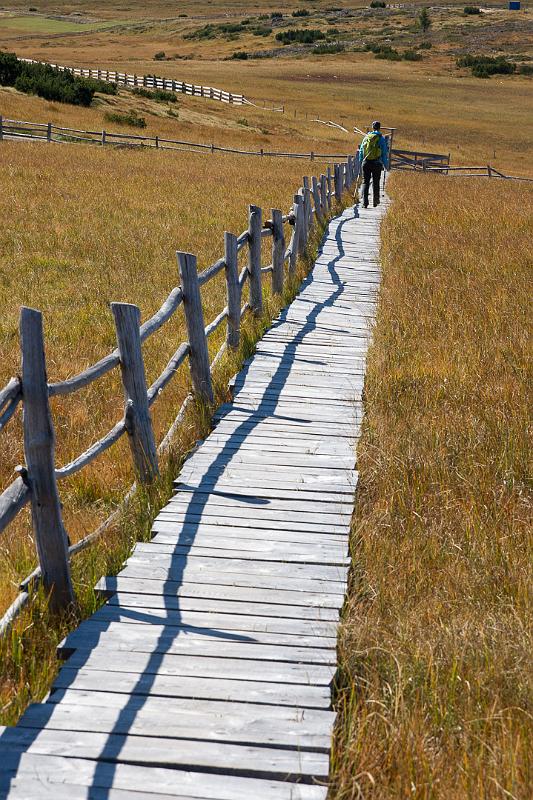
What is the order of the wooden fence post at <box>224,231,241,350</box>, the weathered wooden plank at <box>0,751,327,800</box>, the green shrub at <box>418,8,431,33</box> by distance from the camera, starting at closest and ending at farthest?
the weathered wooden plank at <box>0,751,327,800</box> → the wooden fence post at <box>224,231,241,350</box> → the green shrub at <box>418,8,431,33</box>

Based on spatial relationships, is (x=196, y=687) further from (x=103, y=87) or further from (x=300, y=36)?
(x=300, y=36)

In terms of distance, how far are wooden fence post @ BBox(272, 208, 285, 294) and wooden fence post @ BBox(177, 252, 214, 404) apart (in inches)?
200

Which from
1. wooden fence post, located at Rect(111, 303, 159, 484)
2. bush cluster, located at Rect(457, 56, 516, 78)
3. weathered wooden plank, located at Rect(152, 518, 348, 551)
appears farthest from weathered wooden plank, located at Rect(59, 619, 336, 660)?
bush cluster, located at Rect(457, 56, 516, 78)

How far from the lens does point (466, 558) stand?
4.84 metres

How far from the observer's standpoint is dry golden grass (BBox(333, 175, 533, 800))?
3320 mm

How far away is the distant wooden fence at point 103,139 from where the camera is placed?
123ft

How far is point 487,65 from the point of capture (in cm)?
10100

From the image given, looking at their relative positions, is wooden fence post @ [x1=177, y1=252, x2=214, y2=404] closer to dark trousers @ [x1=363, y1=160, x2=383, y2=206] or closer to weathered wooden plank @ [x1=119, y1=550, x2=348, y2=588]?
weathered wooden plank @ [x1=119, y1=550, x2=348, y2=588]

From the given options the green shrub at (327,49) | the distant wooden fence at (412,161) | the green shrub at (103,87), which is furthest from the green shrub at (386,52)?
the distant wooden fence at (412,161)

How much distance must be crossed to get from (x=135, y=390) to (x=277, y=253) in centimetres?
734

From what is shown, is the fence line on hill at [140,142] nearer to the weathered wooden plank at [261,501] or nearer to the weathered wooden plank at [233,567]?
the weathered wooden plank at [261,501]

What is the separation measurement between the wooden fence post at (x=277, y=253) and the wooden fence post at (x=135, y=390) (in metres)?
7.07

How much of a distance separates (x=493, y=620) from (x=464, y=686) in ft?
1.51

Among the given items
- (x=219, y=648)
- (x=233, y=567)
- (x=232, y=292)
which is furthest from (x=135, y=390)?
(x=232, y=292)
